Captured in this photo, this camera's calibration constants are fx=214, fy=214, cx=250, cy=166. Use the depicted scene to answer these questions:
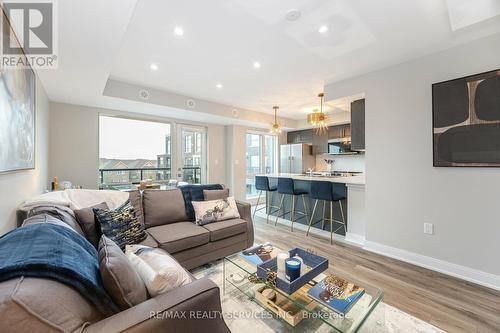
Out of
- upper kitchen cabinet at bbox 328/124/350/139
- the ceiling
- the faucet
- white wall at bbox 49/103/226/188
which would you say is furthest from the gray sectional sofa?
the faucet

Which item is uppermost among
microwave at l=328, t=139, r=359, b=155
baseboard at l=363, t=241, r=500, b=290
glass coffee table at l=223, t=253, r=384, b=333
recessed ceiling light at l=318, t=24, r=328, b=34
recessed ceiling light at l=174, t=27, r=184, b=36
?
recessed ceiling light at l=174, t=27, r=184, b=36

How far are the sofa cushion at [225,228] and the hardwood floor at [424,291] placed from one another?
2.67 ft

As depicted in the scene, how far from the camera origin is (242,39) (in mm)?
2258

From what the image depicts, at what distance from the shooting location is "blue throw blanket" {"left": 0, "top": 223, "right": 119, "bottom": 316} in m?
0.79

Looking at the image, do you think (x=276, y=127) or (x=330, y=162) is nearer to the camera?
(x=276, y=127)

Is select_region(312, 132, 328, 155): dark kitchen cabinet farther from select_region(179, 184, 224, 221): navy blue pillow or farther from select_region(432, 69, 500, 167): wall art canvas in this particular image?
select_region(179, 184, 224, 221): navy blue pillow

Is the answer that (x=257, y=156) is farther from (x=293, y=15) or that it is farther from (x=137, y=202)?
(x=293, y=15)

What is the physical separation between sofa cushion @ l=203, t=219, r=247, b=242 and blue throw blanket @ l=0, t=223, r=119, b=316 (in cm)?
146

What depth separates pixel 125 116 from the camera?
4305mm

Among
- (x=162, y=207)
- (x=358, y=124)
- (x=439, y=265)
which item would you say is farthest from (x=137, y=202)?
(x=439, y=265)

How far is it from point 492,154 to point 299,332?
2.54 meters

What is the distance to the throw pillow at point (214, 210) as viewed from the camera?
8.75 feet

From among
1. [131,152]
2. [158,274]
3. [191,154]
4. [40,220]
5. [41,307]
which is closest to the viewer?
[41,307]

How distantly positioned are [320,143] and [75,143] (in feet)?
18.7
